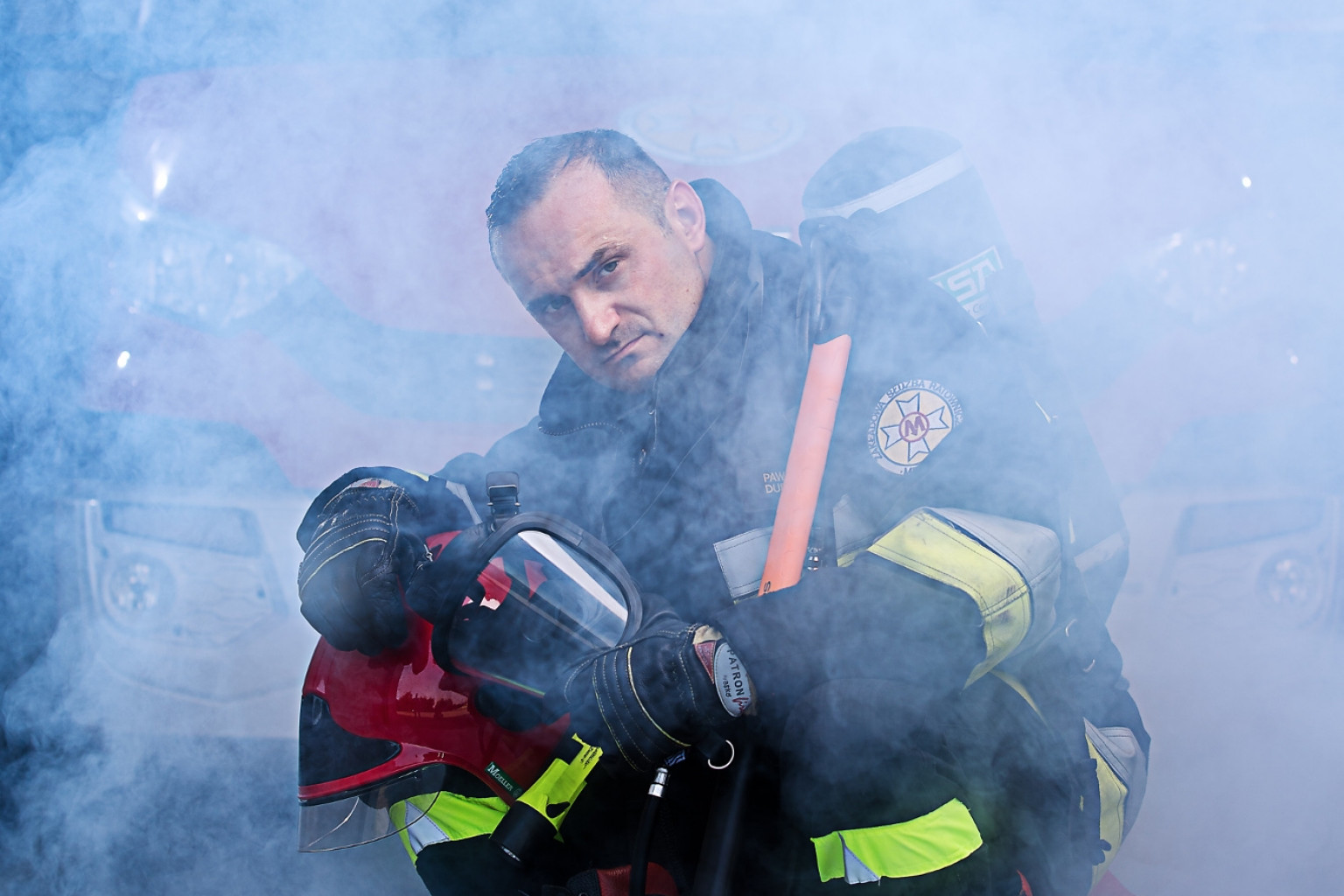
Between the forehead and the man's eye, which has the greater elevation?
the forehead

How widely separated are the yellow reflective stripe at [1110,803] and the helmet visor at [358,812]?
3.60ft

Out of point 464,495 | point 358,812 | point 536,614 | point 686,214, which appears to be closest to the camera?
point 536,614

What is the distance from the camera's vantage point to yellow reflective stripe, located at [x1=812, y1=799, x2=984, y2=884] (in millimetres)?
1147

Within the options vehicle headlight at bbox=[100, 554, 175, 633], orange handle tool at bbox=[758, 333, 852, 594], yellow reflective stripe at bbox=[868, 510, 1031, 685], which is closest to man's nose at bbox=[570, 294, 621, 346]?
orange handle tool at bbox=[758, 333, 852, 594]

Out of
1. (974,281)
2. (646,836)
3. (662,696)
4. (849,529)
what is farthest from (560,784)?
(974,281)

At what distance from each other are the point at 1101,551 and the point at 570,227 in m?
1.14

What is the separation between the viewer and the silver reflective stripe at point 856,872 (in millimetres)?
1179

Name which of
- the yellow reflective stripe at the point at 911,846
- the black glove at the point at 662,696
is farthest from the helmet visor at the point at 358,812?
the yellow reflective stripe at the point at 911,846

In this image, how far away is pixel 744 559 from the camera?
56.3 inches

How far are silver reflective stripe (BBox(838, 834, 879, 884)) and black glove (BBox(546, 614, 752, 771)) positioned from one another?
12.3 inches

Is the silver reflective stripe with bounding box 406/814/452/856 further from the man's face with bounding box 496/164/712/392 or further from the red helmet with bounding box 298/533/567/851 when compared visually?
the man's face with bounding box 496/164/712/392

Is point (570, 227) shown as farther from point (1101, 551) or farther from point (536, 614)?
point (1101, 551)

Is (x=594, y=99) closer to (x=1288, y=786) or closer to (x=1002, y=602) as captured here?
(x=1002, y=602)

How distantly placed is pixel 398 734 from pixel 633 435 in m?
0.74
